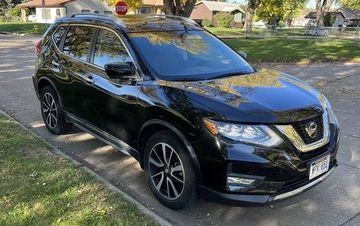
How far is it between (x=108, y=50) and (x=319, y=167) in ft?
8.93

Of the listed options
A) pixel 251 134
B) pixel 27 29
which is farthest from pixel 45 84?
pixel 27 29

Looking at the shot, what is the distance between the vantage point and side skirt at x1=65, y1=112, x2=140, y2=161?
4.63 m

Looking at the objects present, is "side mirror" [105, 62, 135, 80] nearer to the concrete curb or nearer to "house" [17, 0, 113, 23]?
the concrete curb

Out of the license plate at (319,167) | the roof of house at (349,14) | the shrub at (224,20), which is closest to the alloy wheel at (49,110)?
the license plate at (319,167)

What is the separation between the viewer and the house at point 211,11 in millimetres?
71250

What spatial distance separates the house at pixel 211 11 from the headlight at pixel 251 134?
66671 millimetres

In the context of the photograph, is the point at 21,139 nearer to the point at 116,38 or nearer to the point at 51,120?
the point at 51,120

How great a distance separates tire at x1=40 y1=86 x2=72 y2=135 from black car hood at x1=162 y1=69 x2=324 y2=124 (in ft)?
8.56

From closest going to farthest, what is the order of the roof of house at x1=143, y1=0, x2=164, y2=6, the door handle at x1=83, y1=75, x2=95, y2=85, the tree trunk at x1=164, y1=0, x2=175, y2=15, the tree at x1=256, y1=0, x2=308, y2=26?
1. the door handle at x1=83, y1=75, x2=95, y2=85
2. the tree trunk at x1=164, y1=0, x2=175, y2=15
3. the tree at x1=256, y1=0, x2=308, y2=26
4. the roof of house at x1=143, y1=0, x2=164, y2=6

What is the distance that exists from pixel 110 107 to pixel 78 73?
0.92 m

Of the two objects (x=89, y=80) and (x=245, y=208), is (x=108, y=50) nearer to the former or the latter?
(x=89, y=80)

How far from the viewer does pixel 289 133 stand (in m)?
3.54

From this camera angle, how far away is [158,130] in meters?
4.15

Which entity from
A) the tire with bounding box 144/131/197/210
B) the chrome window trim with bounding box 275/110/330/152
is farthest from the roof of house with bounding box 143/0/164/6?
the chrome window trim with bounding box 275/110/330/152
